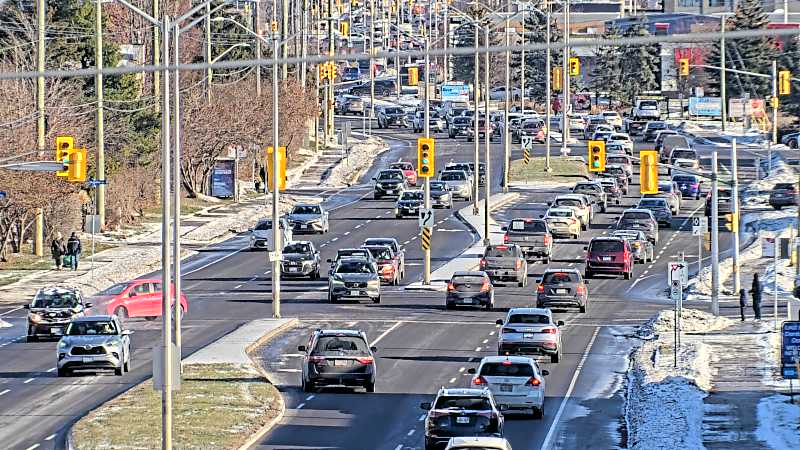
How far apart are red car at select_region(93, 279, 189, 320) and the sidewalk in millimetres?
12180

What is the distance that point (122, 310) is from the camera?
5553 cm

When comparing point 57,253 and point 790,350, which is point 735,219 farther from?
point 57,253

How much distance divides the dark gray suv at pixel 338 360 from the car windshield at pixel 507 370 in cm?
413

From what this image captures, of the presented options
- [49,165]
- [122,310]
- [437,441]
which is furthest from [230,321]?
A: [437,441]

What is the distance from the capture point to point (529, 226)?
72.8 metres

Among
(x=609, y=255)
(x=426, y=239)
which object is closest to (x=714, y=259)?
(x=609, y=255)

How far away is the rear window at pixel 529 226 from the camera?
72062mm

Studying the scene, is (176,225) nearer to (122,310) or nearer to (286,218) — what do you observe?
(122,310)

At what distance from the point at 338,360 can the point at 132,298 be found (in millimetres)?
16148

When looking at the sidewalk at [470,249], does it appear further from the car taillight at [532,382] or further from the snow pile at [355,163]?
the car taillight at [532,382]

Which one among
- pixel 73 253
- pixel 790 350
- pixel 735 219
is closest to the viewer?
pixel 790 350

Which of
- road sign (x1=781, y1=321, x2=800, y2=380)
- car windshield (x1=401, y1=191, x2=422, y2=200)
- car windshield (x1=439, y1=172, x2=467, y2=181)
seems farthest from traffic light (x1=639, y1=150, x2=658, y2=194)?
car windshield (x1=439, y1=172, x2=467, y2=181)

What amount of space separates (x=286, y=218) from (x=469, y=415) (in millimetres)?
52643

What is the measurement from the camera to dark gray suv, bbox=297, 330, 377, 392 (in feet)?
133
